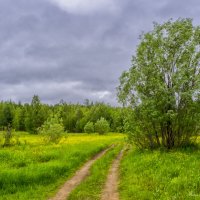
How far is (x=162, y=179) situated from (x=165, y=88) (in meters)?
16.1

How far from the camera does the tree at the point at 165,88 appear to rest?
116 feet

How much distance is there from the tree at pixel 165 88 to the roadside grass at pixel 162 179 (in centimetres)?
768

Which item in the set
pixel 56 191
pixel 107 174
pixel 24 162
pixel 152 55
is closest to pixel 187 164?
pixel 107 174

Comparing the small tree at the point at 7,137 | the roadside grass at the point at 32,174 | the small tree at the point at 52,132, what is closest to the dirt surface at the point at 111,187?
the roadside grass at the point at 32,174

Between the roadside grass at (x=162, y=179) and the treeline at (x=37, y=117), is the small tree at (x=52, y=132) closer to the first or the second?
the roadside grass at (x=162, y=179)

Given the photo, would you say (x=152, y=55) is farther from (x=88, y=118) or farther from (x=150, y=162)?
(x=88, y=118)

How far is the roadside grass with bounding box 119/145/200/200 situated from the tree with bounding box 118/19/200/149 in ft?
25.2

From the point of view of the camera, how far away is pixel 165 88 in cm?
3550

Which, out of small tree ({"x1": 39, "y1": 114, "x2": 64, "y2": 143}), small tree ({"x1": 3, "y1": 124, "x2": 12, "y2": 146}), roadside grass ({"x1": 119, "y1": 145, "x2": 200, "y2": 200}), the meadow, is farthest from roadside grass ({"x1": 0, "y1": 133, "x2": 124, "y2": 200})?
small tree ({"x1": 39, "y1": 114, "x2": 64, "y2": 143})

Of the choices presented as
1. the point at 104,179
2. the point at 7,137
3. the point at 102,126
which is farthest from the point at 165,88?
the point at 102,126

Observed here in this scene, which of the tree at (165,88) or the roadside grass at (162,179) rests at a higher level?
the tree at (165,88)

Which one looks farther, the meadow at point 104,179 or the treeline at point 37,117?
the treeline at point 37,117

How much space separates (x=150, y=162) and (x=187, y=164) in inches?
126

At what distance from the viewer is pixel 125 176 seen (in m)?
24.4
